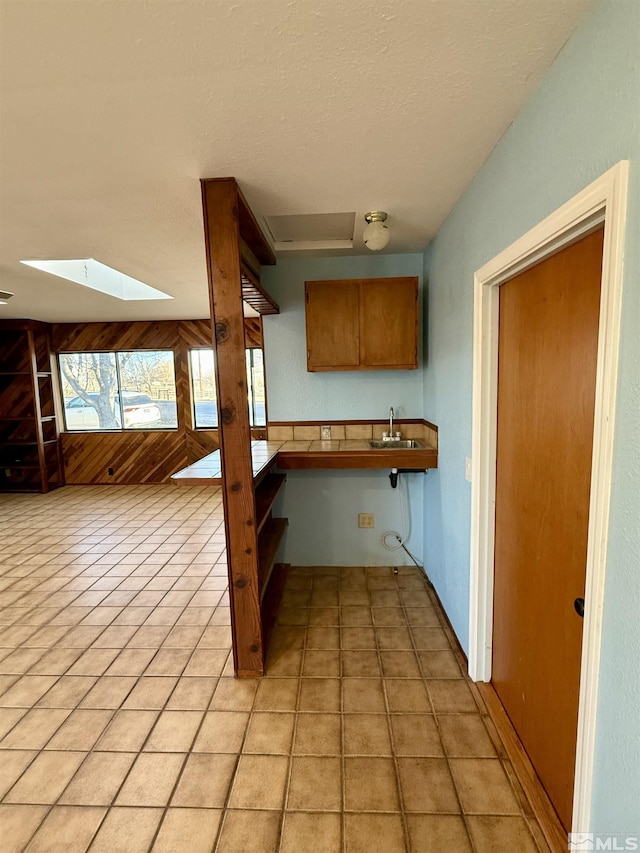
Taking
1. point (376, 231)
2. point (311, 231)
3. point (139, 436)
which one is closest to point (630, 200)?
point (376, 231)

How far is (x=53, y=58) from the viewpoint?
1.06 m

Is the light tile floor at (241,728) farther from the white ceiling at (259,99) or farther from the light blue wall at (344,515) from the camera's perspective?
the white ceiling at (259,99)

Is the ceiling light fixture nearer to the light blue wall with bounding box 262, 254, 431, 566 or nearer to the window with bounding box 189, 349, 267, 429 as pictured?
the light blue wall with bounding box 262, 254, 431, 566

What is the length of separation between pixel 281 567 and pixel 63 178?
2726 mm

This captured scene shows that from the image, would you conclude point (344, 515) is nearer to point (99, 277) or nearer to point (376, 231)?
point (376, 231)

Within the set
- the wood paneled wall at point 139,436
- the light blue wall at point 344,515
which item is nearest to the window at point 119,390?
the wood paneled wall at point 139,436

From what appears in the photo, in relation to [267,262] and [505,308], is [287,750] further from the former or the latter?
[267,262]

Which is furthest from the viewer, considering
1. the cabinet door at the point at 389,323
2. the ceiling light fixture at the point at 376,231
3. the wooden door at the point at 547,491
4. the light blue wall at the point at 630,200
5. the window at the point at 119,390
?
the window at the point at 119,390

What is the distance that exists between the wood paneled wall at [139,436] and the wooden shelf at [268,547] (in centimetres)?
284

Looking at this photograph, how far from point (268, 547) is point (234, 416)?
103cm

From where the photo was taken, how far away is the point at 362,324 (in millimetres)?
2723

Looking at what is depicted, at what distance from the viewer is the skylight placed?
123 inches

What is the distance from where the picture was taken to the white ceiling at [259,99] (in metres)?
0.96

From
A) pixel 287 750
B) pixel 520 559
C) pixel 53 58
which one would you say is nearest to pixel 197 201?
pixel 53 58
